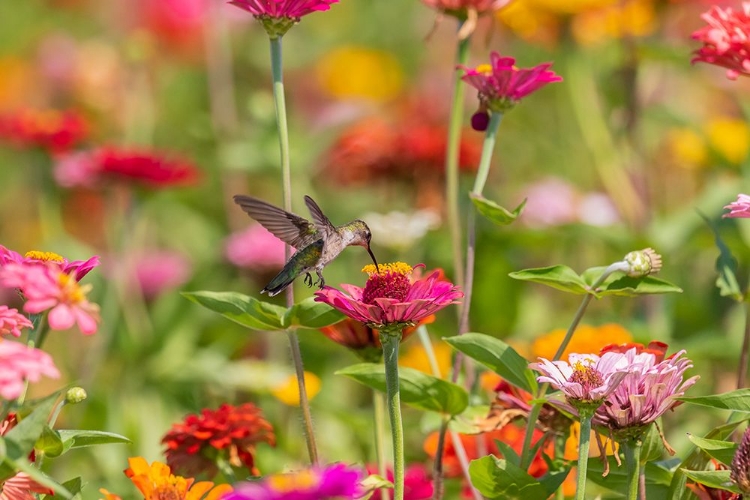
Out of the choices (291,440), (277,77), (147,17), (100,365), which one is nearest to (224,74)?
(147,17)

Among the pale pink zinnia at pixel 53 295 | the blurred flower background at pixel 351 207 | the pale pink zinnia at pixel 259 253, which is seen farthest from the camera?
the pale pink zinnia at pixel 259 253

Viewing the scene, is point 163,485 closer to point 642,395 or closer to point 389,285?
point 389,285

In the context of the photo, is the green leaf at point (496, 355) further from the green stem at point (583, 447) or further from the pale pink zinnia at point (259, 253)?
the pale pink zinnia at point (259, 253)

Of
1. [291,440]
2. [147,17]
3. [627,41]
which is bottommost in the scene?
[291,440]

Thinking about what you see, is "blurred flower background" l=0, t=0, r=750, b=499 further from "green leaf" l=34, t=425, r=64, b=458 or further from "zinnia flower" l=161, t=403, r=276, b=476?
"green leaf" l=34, t=425, r=64, b=458

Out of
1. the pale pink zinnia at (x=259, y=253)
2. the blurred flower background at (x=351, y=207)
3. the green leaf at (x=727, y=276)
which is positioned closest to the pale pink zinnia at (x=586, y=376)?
the green leaf at (x=727, y=276)

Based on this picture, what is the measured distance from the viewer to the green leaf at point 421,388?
38.4 inches

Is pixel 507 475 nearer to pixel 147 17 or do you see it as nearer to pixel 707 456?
pixel 707 456

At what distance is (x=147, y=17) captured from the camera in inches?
163

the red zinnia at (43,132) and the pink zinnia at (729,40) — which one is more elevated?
the pink zinnia at (729,40)

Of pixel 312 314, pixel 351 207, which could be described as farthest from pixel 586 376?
pixel 351 207

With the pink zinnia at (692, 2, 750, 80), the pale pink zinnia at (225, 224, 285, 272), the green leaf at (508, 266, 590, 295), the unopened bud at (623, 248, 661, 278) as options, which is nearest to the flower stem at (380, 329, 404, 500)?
the green leaf at (508, 266, 590, 295)

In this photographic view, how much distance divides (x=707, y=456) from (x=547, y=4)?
1.34 m

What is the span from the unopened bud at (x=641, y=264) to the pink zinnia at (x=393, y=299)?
0.17 metres
